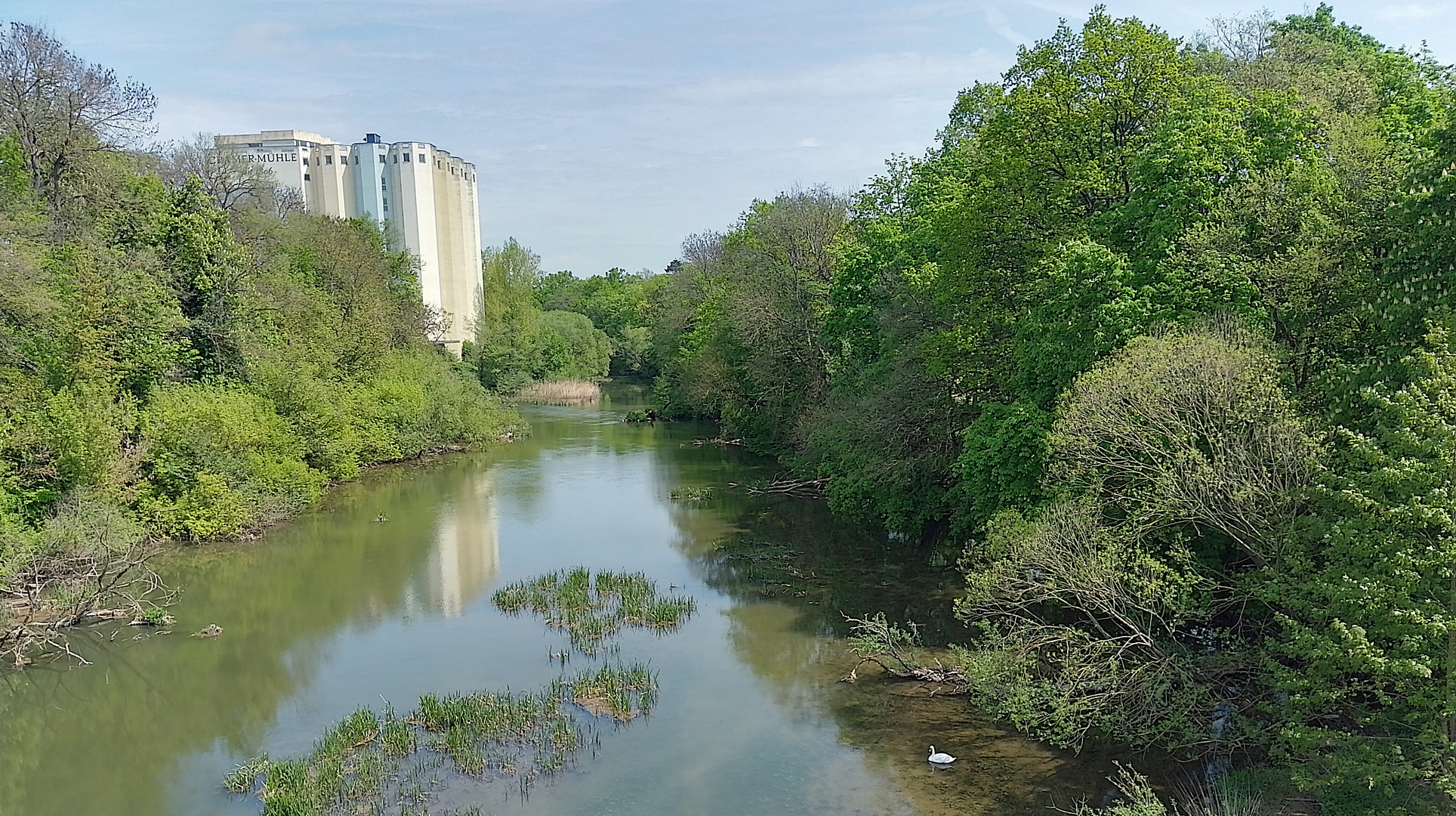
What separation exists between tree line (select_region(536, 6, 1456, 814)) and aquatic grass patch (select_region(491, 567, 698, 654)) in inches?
243

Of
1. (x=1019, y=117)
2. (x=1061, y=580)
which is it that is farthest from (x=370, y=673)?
(x=1019, y=117)

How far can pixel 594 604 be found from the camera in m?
20.5

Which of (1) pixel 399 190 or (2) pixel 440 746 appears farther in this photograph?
(1) pixel 399 190

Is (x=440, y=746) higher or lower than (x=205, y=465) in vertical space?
lower

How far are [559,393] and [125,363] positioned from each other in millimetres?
42814

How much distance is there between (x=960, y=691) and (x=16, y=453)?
2065 cm

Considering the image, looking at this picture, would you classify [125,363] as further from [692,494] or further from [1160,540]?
[1160,540]

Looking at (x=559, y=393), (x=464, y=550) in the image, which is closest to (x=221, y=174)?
(x=464, y=550)

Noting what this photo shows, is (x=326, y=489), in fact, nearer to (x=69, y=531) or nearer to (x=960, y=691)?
(x=69, y=531)

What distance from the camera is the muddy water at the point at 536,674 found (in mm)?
12773

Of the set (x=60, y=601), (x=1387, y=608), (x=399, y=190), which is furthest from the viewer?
(x=399, y=190)

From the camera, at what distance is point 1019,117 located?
20.1 metres

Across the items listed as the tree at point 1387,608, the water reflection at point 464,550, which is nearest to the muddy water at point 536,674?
the water reflection at point 464,550

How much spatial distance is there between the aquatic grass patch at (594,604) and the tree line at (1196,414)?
243 inches
